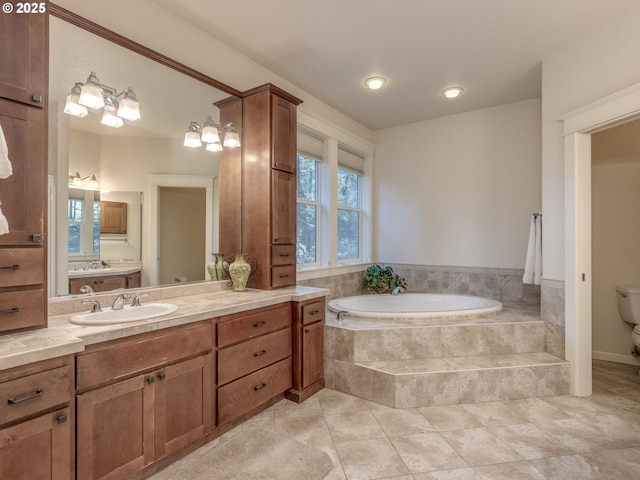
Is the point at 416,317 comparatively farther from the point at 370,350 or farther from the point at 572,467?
the point at 572,467

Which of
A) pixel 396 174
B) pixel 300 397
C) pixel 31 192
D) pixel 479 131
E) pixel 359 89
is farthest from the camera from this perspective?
pixel 396 174

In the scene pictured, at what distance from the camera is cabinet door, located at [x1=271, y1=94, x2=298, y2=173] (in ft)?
8.99

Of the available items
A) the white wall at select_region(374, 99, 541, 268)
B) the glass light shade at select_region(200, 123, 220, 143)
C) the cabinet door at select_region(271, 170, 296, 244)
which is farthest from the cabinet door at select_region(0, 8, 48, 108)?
the white wall at select_region(374, 99, 541, 268)

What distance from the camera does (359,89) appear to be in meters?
3.44

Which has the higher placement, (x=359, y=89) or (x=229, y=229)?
(x=359, y=89)

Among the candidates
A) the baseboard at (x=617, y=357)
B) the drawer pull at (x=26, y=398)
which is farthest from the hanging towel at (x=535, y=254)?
the drawer pull at (x=26, y=398)

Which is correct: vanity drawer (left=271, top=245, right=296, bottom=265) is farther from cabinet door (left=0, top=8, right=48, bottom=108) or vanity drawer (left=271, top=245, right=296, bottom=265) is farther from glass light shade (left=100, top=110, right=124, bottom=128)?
cabinet door (left=0, top=8, right=48, bottom=108)

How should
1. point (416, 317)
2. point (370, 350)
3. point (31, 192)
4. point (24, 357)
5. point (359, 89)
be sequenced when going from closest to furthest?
point (24, 357) < point (31, 192) < point (370, 350) < point (416, 317) < point (359, 89)

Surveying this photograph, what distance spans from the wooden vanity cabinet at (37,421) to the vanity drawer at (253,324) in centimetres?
81

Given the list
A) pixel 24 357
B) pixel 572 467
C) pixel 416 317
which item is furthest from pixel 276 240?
pixel 572 467

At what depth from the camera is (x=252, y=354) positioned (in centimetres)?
223

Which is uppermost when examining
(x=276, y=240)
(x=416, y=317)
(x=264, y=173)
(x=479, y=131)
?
(x=479, y=131)

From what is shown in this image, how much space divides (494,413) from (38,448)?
258 centimetres

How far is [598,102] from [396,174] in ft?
7.71
